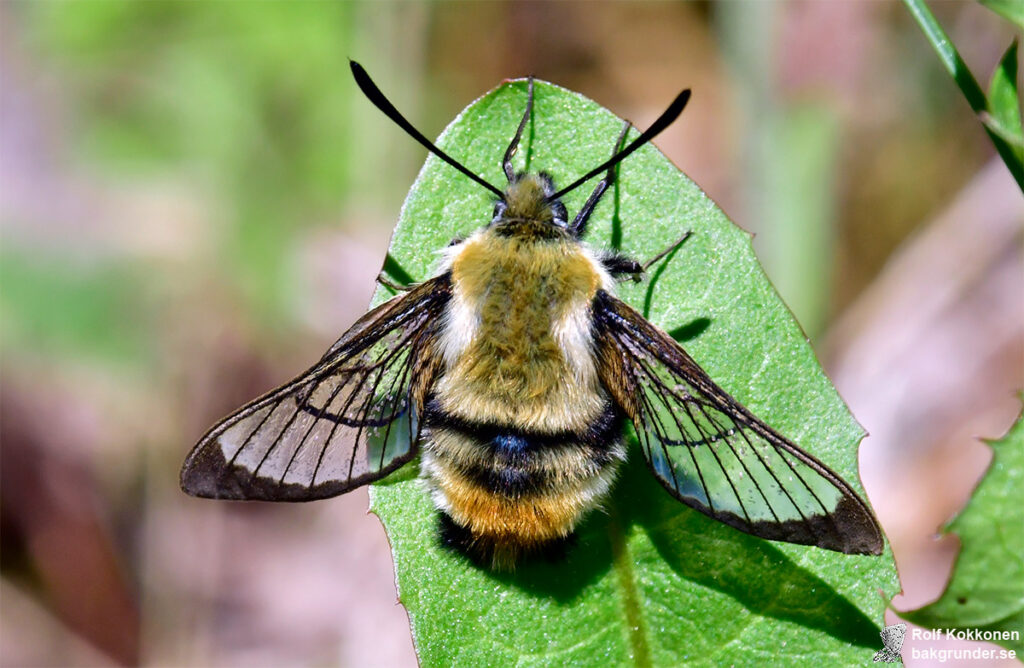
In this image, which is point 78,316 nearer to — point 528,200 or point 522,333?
point 528,200

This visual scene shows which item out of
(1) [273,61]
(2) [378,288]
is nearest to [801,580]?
(2) [378,288]

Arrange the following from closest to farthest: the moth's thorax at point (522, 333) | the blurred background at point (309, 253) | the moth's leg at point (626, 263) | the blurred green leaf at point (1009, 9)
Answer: the blurred green leaf at point (1009, 9)
the moth's thorax at point (522, 333)
the moth's leg at point (626, 263)
the blurred background at point (309, 253)

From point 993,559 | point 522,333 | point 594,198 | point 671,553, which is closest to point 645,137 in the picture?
point 594,198

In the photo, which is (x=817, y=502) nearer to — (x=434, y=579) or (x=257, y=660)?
(x=434, y=579)

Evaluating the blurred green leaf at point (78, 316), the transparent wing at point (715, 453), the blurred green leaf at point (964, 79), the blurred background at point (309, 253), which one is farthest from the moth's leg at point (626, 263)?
the blurred green leaf at point (78, 316)

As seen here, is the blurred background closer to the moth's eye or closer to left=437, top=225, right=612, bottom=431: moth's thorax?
the moth's eye

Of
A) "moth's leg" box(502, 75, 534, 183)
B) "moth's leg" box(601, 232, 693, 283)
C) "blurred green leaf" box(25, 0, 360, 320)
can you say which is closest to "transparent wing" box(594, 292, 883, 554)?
"moth's leg" box(601, 232, 693, 283)

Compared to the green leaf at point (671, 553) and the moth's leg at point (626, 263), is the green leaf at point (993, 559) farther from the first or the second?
the moth's leg at point (626, 263)
